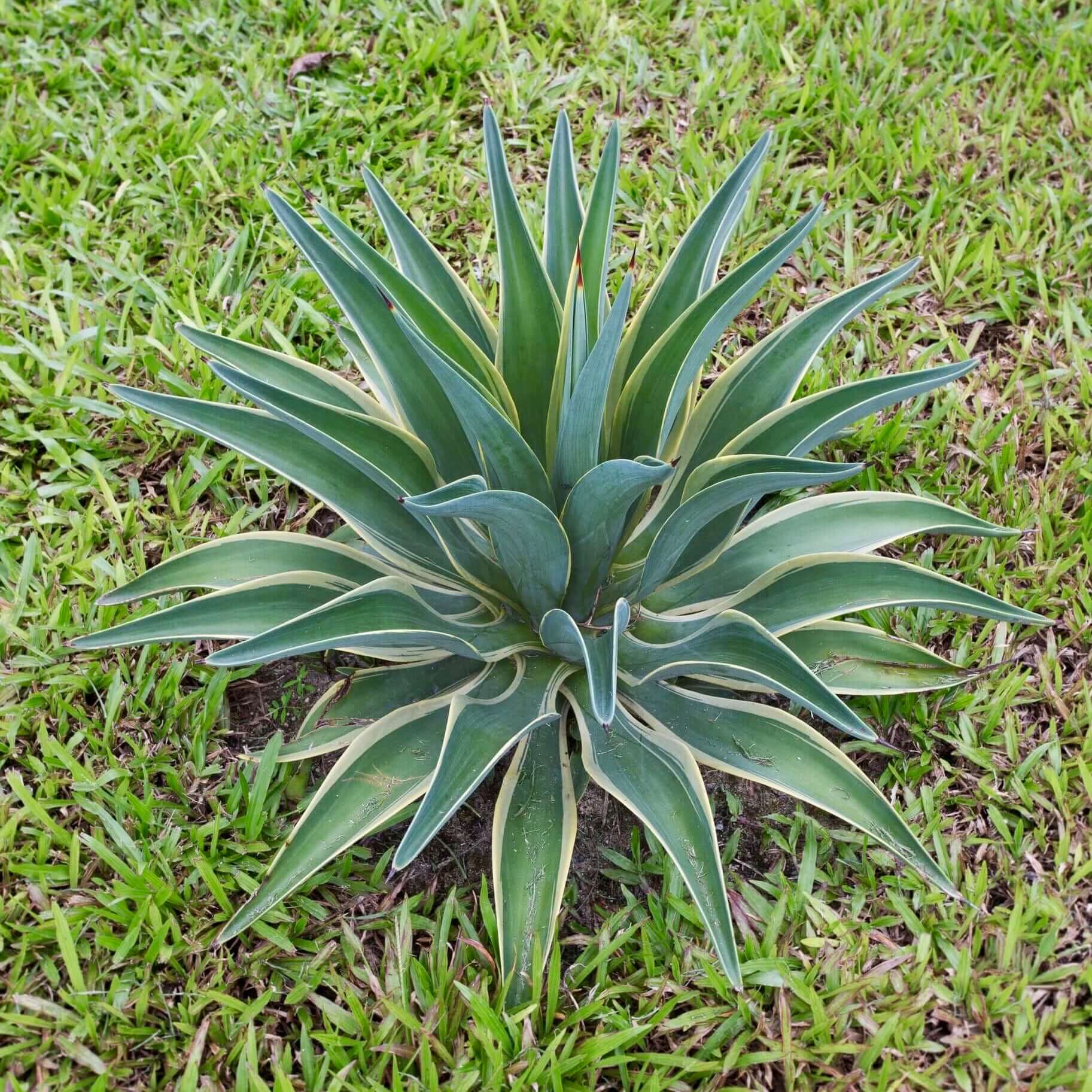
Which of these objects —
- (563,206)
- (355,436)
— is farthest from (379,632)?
(563,206)

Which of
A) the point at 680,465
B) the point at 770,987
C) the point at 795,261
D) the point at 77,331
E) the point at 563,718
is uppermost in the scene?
the point at 795,261

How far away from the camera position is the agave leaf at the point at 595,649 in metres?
1.44

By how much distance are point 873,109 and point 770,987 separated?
8.22 feet

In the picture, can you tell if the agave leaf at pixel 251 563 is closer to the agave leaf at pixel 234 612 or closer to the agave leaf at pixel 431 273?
the agave leaf at pixel 234 612

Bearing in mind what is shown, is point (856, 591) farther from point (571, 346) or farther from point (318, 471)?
point (318, 471)

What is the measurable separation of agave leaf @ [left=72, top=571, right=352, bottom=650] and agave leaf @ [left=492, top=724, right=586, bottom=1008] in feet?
1.56

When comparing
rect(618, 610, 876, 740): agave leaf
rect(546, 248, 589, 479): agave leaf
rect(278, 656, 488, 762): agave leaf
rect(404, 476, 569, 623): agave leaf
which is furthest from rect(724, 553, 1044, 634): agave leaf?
rect(278, 656, 488, 762): agave leaf

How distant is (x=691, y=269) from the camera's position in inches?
72.5

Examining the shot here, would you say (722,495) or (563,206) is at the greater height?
(563,206)

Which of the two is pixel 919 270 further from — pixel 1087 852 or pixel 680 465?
pixel 1087 852

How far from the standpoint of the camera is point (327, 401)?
2014mm

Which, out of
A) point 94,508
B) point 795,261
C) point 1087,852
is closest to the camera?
point 1087,852

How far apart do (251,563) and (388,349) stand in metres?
0.46

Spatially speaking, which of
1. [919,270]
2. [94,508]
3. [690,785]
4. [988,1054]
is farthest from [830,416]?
[94,508]
